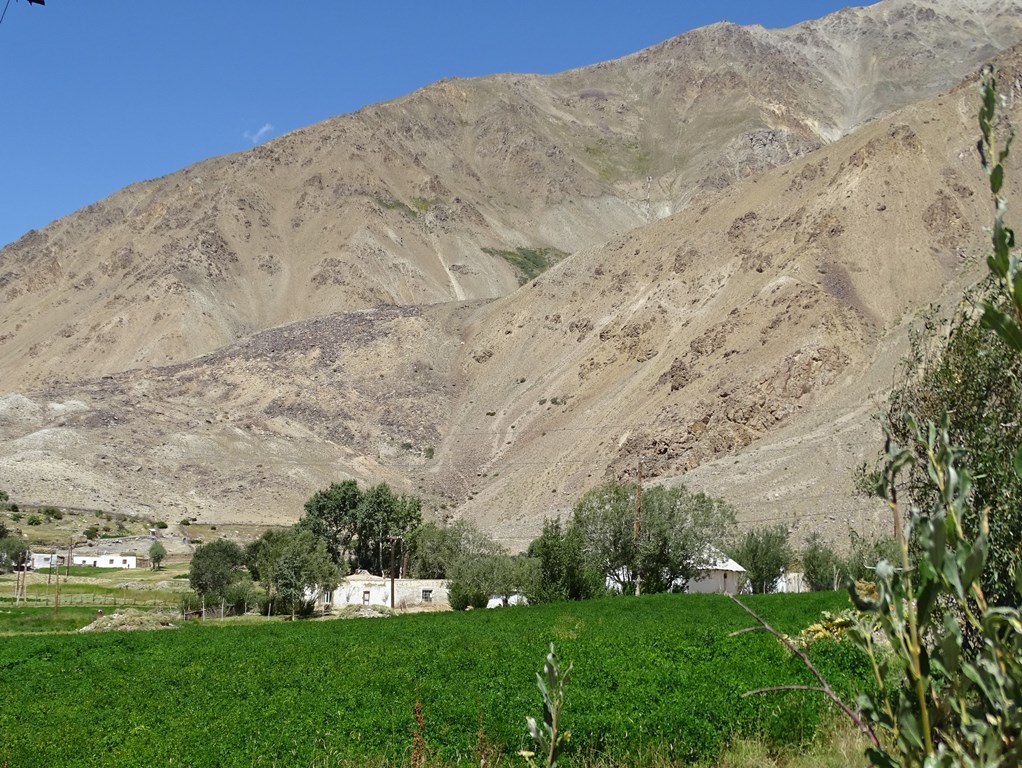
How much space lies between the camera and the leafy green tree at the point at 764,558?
2124 inches

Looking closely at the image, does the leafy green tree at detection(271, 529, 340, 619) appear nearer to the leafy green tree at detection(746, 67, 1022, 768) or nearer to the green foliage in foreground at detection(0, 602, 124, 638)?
the green foliage in foreground at detection(0, 602, 124, 638)

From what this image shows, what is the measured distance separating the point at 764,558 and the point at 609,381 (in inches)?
1428

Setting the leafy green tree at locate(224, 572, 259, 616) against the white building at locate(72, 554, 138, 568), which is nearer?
the leafy green tree at locate(224, 572, 259, 616)

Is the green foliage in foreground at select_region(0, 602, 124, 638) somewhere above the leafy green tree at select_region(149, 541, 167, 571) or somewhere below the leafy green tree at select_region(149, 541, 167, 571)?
below

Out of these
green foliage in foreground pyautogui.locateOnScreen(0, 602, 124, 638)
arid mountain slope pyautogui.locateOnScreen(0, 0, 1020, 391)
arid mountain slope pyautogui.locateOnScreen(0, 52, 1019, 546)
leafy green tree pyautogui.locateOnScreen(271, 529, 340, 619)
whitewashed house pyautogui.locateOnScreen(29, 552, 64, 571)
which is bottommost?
green foliage in foreground pyautogui.locateOnScreen(0, 602, 124, 638)

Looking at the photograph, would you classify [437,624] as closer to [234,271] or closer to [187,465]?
[187,465]

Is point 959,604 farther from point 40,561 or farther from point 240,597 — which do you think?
point 40,561

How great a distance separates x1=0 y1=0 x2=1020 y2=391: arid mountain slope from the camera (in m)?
128

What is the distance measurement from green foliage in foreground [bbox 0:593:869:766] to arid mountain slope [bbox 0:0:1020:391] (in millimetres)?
100824

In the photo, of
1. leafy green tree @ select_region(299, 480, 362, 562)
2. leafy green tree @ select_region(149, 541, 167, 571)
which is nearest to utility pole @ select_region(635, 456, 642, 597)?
leafy green tree @ select_region(299, 480, 362, 562)

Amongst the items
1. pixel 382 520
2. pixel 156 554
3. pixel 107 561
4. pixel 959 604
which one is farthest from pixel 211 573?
pixel 959 604

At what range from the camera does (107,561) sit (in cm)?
7438

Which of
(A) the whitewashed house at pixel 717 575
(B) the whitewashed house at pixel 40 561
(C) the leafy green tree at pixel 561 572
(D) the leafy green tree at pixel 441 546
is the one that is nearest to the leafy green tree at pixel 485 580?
(C) the leafy green tree at pixel 561 572

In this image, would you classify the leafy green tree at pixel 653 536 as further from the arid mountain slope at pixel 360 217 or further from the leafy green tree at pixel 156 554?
the arid mountain slope at pixel 360 217
